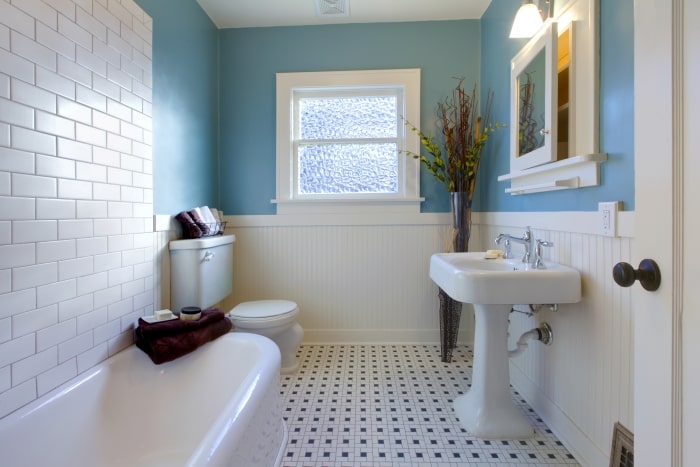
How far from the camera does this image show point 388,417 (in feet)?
5.58

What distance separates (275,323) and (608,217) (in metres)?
1.67

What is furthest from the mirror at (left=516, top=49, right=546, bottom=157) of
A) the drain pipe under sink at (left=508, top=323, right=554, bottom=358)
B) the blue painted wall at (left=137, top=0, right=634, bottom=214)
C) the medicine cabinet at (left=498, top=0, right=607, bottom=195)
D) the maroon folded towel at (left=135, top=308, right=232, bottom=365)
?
the maroon folded towel at (left=135, top=308, right=232, bottom=365)

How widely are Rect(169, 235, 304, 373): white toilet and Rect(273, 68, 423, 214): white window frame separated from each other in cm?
61

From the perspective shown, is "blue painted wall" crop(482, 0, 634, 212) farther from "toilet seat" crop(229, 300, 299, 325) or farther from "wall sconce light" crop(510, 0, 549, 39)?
"toilet seat" crop(229, 300, 299, 325)

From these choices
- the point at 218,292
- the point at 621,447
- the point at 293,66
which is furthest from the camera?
the point at 293,66

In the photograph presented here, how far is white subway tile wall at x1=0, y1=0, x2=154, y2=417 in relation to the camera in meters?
1.04

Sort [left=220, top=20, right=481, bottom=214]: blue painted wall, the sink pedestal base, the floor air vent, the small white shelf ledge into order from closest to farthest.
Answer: the floor air vent → the small white shelf ledge → the sink pedestal base → [left=220, top=20, right=481, bottom=214]: blue painted wall

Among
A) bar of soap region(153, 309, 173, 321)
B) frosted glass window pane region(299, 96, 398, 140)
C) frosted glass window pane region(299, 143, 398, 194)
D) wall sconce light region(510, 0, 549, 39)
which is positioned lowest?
bar of soap region(153, 309, 173, 321)

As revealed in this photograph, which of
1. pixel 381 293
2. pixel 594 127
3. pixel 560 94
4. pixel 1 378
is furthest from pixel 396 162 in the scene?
pixel 1 378

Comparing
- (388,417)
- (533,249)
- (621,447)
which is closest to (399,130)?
(533,249)

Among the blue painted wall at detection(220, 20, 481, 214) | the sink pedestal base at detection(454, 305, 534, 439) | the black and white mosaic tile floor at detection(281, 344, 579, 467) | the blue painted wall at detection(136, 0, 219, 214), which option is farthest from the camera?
the blue painted wall at detection(220, 20, 481, 214)

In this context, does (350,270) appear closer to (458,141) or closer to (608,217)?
(458,141)

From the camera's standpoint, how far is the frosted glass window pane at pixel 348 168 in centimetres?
259

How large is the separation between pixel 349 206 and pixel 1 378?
1.96m
